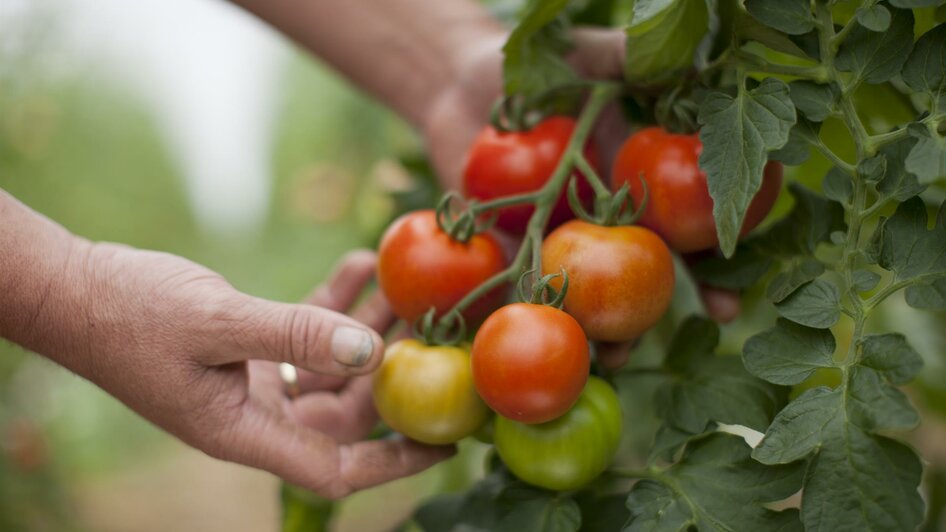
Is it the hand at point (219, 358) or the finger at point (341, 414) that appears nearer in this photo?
the hand at point (219, 358)

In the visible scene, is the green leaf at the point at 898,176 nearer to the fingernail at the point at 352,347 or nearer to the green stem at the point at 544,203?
the green stem at the point at 544,203

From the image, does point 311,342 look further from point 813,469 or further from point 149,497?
point 149,497

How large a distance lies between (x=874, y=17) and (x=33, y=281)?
680mm

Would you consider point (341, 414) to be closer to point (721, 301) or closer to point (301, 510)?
point (301, 510)

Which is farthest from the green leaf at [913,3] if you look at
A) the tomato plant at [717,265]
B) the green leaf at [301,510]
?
the green leaf at [301,510]

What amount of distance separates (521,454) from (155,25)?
2381 mm

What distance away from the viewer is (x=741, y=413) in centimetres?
60

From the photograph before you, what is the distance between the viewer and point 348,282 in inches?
39.6

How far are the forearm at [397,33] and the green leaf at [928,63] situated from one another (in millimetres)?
669

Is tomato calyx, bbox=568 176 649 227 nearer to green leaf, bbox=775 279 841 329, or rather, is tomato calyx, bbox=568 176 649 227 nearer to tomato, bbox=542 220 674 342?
tomato, bbox=542 220 674 342

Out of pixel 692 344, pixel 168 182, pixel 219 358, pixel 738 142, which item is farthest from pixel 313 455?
pixel 168 182

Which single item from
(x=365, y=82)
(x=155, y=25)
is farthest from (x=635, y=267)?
(x=155, y=25)

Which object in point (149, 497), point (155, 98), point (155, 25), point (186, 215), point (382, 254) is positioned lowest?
point (149, 497)

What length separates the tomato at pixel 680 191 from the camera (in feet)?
2.06
